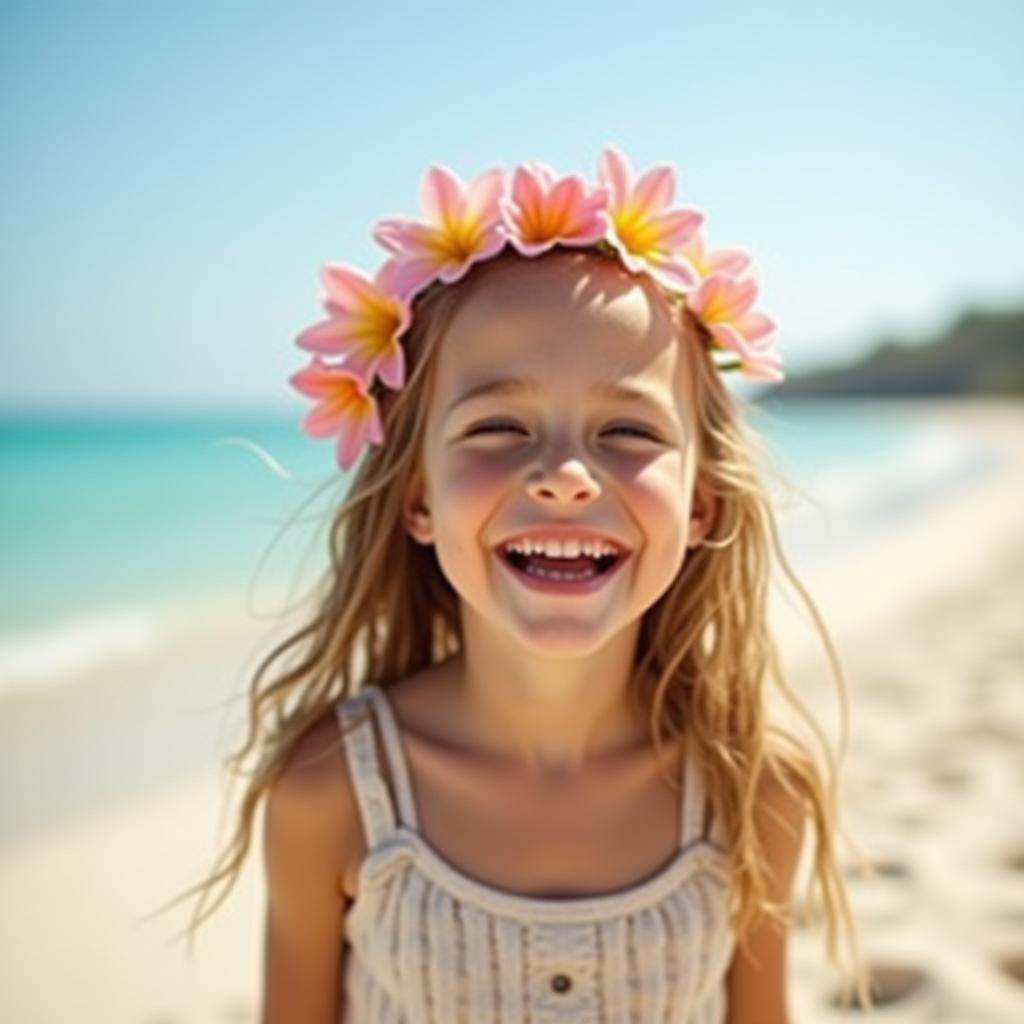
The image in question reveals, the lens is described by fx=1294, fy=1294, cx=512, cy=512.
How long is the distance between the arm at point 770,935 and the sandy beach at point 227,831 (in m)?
0.57

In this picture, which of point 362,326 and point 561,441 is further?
point 362,326

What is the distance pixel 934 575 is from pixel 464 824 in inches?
326

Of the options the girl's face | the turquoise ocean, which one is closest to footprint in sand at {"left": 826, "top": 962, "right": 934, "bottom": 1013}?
the turquoise ocean

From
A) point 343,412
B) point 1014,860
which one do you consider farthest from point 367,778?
point 1014,860

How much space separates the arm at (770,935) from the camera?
2223mm

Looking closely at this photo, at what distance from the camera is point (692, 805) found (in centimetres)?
220

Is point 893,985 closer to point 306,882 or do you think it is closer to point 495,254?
point 306,882

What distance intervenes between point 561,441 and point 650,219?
399 millimetres

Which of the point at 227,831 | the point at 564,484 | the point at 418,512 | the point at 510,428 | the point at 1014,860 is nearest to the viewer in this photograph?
the point at 564,484

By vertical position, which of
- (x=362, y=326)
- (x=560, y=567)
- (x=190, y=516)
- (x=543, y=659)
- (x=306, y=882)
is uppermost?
(x=190, y=516)

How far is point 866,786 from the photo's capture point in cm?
407

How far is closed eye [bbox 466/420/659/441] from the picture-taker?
193 cm

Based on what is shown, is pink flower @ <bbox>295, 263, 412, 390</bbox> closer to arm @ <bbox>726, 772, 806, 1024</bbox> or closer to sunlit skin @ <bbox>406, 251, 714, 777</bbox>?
sunlit skin @ <bbox>406, 251, 714, 777</bbox>

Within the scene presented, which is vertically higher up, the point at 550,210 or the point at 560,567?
the point at 550,210
